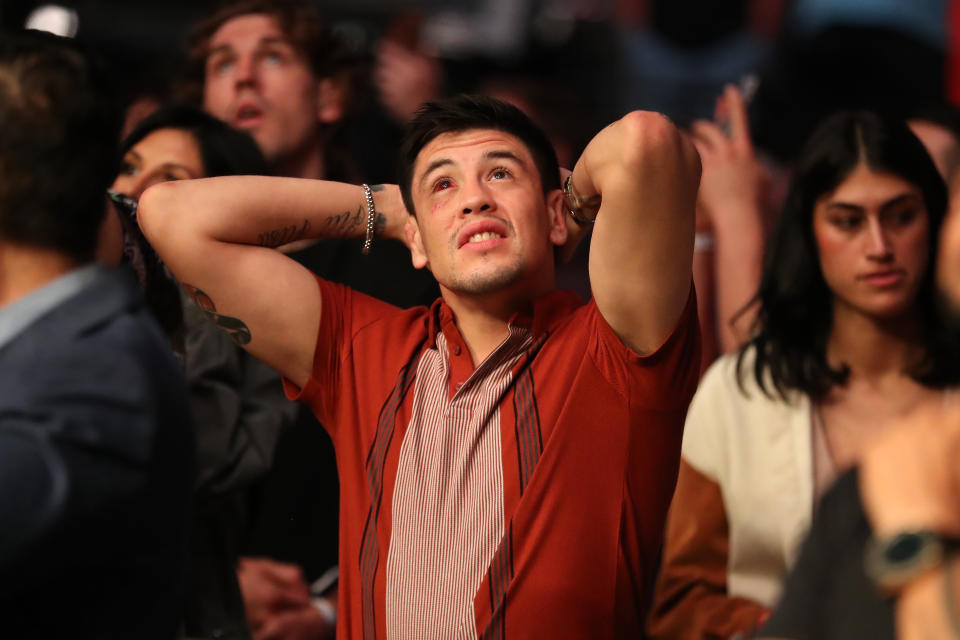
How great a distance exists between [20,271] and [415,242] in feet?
3.06

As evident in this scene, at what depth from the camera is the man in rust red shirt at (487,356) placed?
1.98 meters

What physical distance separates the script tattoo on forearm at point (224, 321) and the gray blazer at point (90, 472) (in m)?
0.66

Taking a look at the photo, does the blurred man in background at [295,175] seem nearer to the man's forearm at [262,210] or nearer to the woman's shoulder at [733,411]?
the man's forearm at [262,210]

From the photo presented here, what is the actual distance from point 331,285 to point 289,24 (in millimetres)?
1368

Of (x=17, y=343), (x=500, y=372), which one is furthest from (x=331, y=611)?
(x=17, y=343)

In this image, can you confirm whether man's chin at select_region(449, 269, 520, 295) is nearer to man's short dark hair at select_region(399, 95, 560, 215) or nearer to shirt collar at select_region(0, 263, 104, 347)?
man's short dark hair at select_region(399, 95, 560, 215)

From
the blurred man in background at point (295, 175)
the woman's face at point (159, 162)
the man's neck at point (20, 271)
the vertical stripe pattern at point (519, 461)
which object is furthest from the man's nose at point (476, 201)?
the woman's face at point (159, 162)

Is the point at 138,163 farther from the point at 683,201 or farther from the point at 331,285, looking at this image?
the point at 683,201

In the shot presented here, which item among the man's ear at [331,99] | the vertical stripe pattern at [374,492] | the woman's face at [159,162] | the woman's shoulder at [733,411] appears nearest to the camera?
the vertical stripe pattern at [374,492]

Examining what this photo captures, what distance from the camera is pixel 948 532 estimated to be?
1.20 metres

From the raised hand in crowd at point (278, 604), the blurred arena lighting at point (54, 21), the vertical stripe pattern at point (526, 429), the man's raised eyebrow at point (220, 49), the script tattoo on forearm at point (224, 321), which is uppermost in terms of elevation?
the blurred arena lighting at point (54, 21)

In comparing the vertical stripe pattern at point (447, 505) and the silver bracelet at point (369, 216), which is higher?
the silver bracelet at point (369, 216)

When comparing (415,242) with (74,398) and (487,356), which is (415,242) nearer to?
(487,356)

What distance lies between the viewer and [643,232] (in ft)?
6.48
